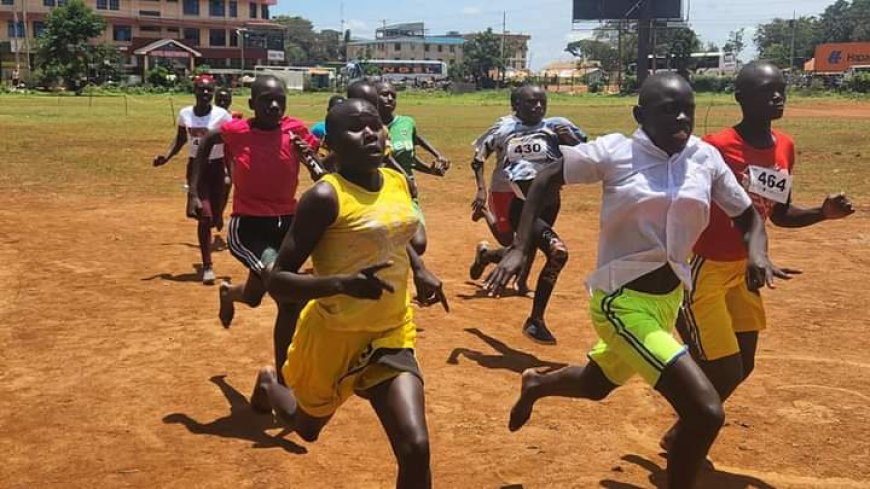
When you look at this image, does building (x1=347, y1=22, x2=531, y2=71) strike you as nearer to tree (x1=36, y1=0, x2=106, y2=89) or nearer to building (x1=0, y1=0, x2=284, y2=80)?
building (x1=0, y1=0, x2=284, y2=80)

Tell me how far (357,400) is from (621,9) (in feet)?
279

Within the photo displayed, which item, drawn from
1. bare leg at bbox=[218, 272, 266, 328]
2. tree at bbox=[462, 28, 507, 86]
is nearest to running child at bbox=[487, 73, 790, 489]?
bare leg at bbox=[218, 272, 266, 328]

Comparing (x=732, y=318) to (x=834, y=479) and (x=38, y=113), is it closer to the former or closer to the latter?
(x=834, y=479)

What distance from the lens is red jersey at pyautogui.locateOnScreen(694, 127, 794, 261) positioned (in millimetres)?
5023

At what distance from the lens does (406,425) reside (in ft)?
12.9

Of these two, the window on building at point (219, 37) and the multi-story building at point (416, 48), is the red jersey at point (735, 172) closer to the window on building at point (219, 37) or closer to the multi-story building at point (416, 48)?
the window on building at point (219, 37)

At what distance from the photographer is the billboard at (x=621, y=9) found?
8494 centimetres

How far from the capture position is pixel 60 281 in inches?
396

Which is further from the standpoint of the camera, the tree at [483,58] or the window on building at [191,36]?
the tree at [483,58]

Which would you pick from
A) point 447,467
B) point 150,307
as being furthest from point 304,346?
point 150,307

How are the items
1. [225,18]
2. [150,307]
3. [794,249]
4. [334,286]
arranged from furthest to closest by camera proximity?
[225,18], [794,249], [150,307], [334,286]

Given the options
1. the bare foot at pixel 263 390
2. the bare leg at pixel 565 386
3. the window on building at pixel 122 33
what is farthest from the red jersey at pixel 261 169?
the window on building at pixel 122 33

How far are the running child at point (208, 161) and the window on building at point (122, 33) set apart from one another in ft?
314

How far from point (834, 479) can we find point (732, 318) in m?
1.05
